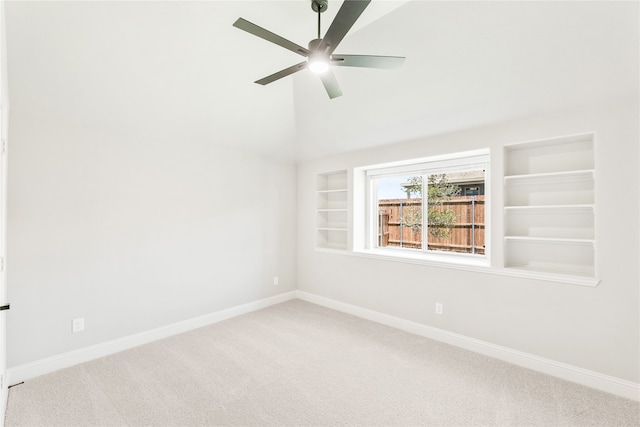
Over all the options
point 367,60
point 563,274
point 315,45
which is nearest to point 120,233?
point 315,45

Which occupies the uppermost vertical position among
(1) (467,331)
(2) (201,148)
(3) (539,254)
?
(2) (201,148)

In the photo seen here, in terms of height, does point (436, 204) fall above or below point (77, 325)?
above

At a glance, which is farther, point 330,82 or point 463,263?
point 463,263

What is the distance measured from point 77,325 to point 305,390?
7.02ft

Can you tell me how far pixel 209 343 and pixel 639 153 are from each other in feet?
13.1

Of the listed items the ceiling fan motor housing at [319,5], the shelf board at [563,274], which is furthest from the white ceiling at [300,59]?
the shelf board at [563,274]

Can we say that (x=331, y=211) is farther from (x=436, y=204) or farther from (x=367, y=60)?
(x=367, y=60)

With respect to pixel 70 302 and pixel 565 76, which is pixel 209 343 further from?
pixel 565 76

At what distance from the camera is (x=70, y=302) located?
2744 mm

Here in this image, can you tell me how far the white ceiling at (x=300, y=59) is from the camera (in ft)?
6.31

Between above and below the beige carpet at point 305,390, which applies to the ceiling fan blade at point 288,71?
above

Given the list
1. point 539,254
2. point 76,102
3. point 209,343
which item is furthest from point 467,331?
point 76,102

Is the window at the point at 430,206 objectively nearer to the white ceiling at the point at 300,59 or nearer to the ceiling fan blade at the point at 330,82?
the white ceiling at the point at 300,59

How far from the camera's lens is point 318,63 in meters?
1.75
